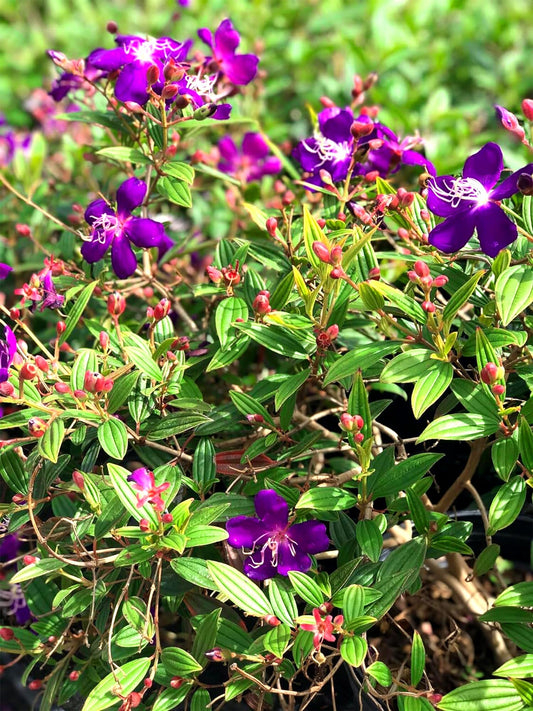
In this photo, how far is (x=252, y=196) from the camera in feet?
6.18

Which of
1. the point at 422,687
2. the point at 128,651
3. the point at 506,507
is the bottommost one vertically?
the point at 422,687

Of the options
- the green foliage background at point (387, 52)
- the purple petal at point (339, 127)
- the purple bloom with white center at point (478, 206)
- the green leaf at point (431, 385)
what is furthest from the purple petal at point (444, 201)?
the green foliage background at point (387, 52)

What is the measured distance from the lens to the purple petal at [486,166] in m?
1.08

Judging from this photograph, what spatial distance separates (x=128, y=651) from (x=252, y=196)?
3.60 ft

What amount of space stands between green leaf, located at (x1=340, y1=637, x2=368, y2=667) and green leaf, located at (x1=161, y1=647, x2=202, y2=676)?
190 mm

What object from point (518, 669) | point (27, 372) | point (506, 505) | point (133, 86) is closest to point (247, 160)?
point (133, 86)

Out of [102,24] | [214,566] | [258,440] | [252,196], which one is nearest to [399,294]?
[258,440]

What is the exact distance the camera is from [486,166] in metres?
1.09

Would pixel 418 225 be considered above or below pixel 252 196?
above

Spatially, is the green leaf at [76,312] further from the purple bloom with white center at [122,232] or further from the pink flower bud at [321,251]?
the pink flower bud at [321,251]

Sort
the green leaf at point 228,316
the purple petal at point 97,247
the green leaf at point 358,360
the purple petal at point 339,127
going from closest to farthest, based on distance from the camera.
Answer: the green leaf at point 358,360 < the green leaf at point 228,316 < the purple petal at point 97,247 < the purple petal at point 339,127

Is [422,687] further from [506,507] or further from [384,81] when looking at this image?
[384,81]

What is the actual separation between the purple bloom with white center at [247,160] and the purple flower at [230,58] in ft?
1.53

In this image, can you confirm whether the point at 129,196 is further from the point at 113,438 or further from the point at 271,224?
the point at 113,438
